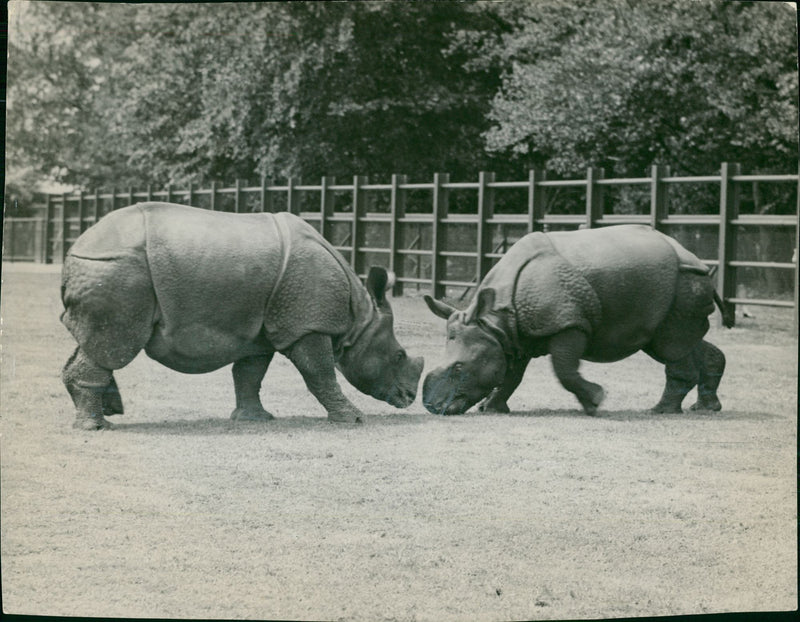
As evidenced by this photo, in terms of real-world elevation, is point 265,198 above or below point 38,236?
above

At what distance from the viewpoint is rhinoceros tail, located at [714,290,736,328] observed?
7.94 meters

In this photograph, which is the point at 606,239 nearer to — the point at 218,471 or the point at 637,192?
the point at 218,471

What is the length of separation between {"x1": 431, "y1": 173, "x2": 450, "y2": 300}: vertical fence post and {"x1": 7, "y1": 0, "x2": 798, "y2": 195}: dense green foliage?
4.79 m

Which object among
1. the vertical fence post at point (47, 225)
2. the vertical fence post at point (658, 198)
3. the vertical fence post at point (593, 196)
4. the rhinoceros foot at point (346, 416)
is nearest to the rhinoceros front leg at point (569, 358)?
the rhinoceros foot at point (346, 416)

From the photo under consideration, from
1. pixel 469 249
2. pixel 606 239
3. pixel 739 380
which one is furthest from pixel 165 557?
pixel 469 249

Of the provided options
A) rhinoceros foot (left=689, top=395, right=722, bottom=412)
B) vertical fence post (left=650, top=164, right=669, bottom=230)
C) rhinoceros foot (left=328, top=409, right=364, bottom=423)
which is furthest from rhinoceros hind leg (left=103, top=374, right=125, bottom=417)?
vertical fence post (left=650, top=164, right=669, bottom=230)

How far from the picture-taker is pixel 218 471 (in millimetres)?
4926

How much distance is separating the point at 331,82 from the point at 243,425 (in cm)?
180

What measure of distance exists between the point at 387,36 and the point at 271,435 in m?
2.02

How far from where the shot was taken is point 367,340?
698 cm

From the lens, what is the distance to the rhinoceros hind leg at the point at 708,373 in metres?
7.34

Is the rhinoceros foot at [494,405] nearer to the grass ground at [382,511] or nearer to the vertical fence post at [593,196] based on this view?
the grass ground at [382,511]

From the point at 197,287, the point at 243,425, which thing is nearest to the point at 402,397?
the point at 243,425

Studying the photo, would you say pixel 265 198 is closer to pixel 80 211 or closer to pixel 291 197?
pixel 291 197
